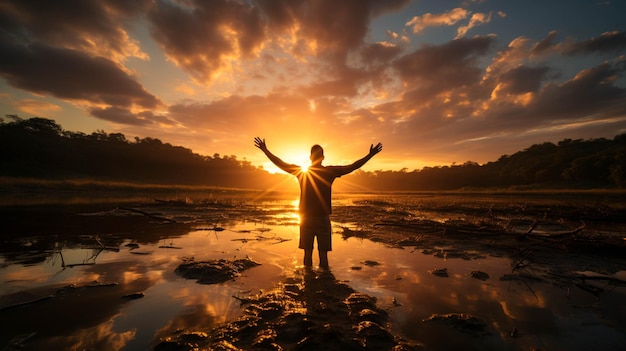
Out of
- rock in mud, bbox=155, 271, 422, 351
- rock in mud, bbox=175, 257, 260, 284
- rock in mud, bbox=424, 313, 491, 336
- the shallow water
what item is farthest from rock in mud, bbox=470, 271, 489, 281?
rock in mud, bbox=175, 257, 260, 284

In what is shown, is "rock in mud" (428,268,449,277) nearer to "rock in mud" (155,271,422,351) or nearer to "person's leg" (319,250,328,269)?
"rock in mud" (155,271,422,351)

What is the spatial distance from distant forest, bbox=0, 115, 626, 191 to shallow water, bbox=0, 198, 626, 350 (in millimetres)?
50657

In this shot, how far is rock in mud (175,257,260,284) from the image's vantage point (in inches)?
199

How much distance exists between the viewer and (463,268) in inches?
237

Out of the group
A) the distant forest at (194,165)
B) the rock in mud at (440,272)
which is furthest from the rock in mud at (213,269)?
the distant forest at (194,165)

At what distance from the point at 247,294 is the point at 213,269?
149 cm

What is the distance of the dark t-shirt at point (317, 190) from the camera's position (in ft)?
20.1

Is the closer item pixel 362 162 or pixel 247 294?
pixel 247 294

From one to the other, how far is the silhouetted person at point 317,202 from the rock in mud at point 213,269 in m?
1.42

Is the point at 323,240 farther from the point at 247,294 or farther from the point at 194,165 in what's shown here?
the point at 194,165

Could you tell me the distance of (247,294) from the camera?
432 centimetres

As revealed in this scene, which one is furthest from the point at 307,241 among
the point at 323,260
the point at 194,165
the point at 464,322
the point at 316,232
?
the point at 194,165

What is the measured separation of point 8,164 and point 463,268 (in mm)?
86632

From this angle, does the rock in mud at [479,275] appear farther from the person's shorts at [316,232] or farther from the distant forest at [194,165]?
the distant forest at [194,165]
